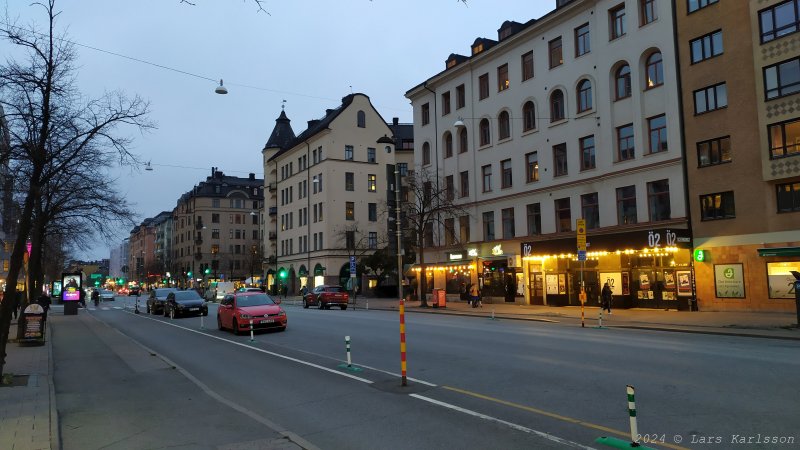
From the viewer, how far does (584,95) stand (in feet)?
106

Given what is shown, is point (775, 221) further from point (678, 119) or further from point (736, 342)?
point (736, 342)

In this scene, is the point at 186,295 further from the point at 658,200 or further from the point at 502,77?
the point at 658,200

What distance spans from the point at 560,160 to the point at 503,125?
19.0 feet

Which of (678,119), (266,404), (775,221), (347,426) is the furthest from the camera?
(678,119)

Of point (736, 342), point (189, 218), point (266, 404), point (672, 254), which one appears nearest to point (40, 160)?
point (266, 404)

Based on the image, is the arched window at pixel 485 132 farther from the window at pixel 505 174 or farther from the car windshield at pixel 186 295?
the car windshield at pixel 186 295

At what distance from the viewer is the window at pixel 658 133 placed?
27641 millimetres

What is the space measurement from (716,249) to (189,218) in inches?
4016

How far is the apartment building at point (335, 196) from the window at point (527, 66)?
79.2ft

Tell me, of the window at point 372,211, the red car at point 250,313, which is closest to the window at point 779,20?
the red car at point 250,313

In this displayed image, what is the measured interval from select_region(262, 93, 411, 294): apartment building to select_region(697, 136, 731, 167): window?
33.5 m

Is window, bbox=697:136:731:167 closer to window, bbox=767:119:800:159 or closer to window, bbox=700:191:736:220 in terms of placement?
window, bbox=700:191:736:220

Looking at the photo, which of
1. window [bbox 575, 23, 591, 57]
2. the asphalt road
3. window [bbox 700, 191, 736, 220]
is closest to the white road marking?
the asphalt road

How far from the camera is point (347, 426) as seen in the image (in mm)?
7270
